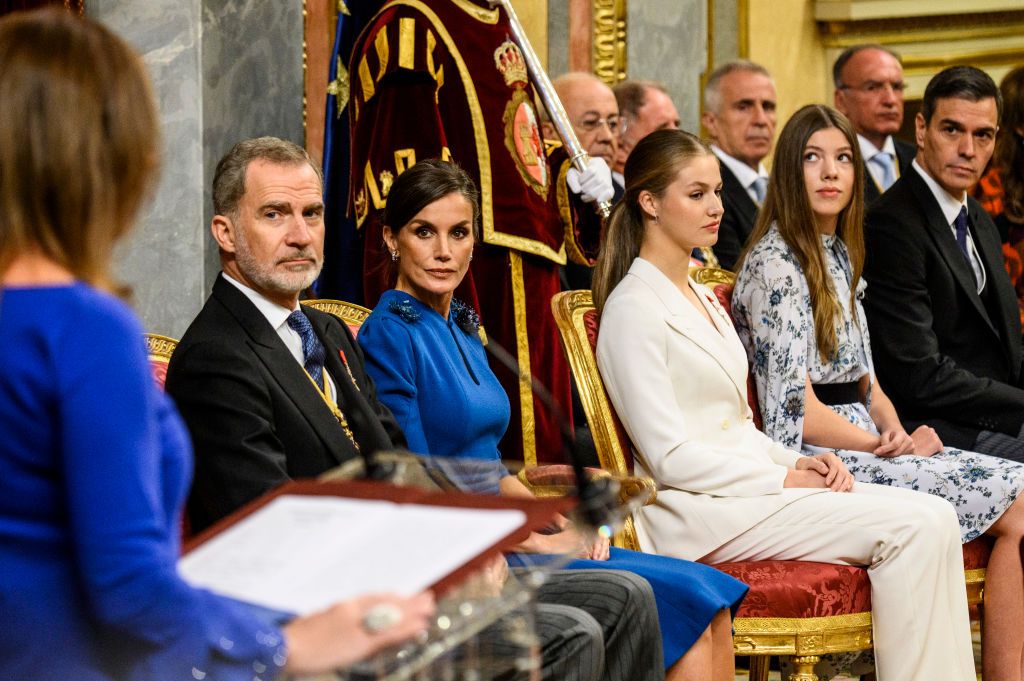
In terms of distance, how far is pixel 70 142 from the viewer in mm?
1380

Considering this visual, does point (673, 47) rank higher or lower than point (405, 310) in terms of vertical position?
higher

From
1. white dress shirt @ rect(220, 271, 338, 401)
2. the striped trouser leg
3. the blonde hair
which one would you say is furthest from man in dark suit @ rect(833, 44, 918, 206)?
the blonde hair

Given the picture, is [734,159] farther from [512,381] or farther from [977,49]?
[977,49]

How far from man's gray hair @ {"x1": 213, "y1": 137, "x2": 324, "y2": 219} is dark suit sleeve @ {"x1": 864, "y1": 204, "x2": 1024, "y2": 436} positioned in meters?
2.12

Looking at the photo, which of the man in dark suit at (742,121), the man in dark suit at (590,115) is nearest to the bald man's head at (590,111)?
the man in dark suit at (590,115)

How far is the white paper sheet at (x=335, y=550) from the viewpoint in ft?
4.69

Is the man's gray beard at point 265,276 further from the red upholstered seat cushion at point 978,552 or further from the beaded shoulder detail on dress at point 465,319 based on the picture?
the red upholstered seat cushion at point 978,552

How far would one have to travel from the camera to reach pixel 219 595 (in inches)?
57.2

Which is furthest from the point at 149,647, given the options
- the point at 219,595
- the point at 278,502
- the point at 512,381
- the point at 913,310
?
the point at 913,310

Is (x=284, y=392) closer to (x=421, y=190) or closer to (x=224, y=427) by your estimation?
(x=224, y=427)

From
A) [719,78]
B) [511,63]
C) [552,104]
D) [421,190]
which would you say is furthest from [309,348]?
[719,78]

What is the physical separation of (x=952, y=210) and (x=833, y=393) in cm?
86

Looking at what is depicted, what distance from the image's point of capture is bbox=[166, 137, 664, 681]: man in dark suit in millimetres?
2488

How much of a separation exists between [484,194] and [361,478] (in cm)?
267
